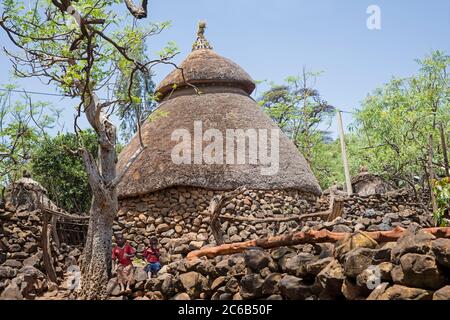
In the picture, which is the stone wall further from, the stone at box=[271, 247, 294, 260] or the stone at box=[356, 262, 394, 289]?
the stone at box=[356, 262, 394, 289]

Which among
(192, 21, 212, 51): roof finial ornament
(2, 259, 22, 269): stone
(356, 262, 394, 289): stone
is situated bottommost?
(2, 259, 22, 269): stone

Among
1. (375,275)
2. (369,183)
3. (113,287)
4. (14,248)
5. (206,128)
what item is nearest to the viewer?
(375,275)

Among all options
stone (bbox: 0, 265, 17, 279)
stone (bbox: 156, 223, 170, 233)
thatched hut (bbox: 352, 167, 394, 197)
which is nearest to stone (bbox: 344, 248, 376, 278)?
stone (bbox: 0, 265, 17, 279)

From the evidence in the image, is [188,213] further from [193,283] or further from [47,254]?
[193,283]

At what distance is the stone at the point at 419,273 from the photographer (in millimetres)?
2867

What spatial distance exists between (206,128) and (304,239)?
8843 millimetres

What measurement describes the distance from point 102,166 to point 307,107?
49.2 feet

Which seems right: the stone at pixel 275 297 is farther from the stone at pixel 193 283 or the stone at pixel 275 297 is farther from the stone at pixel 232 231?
the stone at pixel 232 231

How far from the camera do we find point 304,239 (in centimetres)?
428

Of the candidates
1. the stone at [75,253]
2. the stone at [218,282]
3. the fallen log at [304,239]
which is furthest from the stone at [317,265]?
the stone at [75,253]

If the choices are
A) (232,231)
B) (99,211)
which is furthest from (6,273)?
(232,231)

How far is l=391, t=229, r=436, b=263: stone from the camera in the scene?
3.04 m
